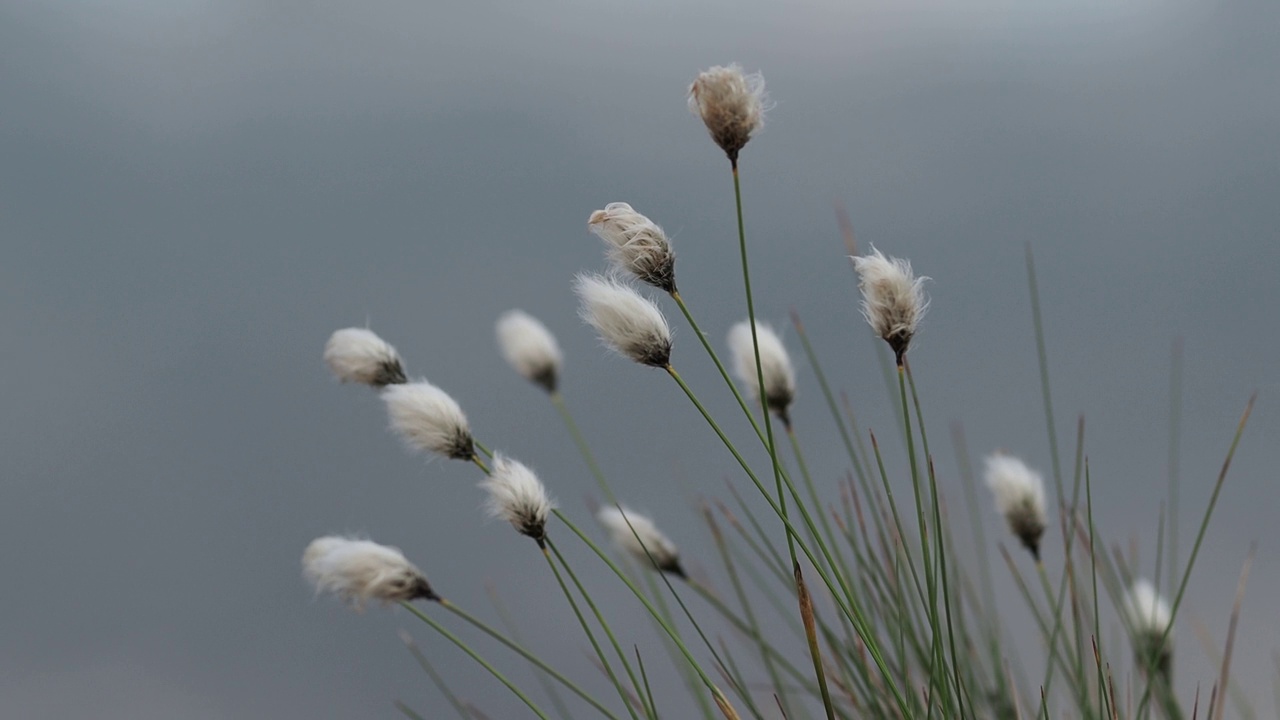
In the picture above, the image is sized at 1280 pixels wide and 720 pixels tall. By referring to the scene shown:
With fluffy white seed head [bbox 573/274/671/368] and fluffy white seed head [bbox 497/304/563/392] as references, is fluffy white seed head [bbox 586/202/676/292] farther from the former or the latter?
fluffy white seed head [bbox 497/304/563/392]

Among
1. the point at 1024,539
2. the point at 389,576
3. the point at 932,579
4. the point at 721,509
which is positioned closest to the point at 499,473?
the point at 389,576

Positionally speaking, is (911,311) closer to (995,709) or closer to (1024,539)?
(1024,539)

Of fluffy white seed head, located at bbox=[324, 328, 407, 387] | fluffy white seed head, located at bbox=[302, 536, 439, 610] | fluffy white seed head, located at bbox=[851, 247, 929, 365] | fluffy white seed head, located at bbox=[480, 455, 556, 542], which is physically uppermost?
fluffy white seed head, located at bbox=[851, 247, 929, 365]

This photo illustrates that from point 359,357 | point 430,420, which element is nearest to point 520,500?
point 430,420

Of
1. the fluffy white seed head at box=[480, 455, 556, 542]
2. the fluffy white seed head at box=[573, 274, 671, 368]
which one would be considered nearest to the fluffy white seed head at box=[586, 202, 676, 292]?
the fluffy white seed head at box=[573, 274, 671, 368]

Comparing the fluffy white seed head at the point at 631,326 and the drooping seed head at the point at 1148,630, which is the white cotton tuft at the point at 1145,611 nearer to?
the drooping seed head at the point at 1148,630
